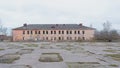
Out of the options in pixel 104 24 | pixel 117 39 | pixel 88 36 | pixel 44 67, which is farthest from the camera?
pixel 104 24

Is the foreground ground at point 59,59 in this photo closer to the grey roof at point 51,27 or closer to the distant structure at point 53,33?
the distant structure at point 53,33

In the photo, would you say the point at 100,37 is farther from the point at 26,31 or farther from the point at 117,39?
the point at 26,31

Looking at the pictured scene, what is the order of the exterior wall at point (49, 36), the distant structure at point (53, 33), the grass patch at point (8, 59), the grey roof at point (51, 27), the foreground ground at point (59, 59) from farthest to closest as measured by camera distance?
1. the grey roof at point (51, 27)
2. the distant structure at point (53, 33)
3. the exterior wall at point (49, 36)
4. the grass patch at point (8, 59)
5. the foreground ground at point (59, 59)

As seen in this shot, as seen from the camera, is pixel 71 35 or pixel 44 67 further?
pixel 71 35

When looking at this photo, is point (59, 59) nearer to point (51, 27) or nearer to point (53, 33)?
point (53, 33)

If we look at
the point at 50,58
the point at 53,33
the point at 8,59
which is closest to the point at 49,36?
Answer: the point at 53,33

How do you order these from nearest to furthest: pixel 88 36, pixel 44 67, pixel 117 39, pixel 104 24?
pixel 44 67
pixel 117 39
pixel 88 36
pixel 104 24

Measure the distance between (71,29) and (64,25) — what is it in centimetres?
471

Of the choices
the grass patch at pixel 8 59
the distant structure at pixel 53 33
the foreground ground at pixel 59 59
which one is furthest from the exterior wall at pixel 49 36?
the grass patch at pixel 8 59

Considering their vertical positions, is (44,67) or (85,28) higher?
(85,28)

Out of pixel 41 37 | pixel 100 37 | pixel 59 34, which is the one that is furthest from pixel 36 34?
pixel 100 37

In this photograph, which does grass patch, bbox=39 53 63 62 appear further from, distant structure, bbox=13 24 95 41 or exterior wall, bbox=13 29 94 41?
exterior wall, bbox=13 29 94 41

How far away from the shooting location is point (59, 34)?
111 metres

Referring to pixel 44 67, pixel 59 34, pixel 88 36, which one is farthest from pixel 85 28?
pixel 44 67
